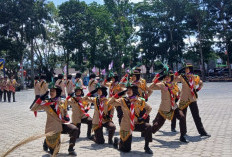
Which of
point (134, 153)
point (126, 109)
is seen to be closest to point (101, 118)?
point (126, 109)

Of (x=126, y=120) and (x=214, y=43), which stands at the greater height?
(x=214, y=43)

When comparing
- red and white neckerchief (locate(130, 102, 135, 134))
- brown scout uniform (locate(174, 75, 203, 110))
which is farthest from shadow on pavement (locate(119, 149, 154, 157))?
brown scout uniform (locate(174, 75, 203, 110))

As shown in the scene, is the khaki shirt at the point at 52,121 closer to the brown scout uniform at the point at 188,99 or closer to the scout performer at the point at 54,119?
the scout performer at the point at 54,119

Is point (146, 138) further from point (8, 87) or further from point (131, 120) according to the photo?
point (8, 87)

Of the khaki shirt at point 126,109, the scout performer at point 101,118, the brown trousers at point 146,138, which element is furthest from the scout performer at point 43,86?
the brown trousers at point 146,138

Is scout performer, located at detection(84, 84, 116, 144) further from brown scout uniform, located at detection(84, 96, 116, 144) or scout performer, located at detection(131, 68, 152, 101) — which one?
scout performer, located at detection(131, 68, 152, 101)

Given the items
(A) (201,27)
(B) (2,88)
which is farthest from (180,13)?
(B) (2,88)

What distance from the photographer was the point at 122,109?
684cm

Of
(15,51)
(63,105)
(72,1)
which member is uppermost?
(72,1)

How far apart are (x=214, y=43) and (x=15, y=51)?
1213 inches

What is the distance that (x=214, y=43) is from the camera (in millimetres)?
40969

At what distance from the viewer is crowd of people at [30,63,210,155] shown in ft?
21.2

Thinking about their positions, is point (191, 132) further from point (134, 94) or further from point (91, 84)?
point (91, 84)

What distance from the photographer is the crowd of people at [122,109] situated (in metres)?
6.46
